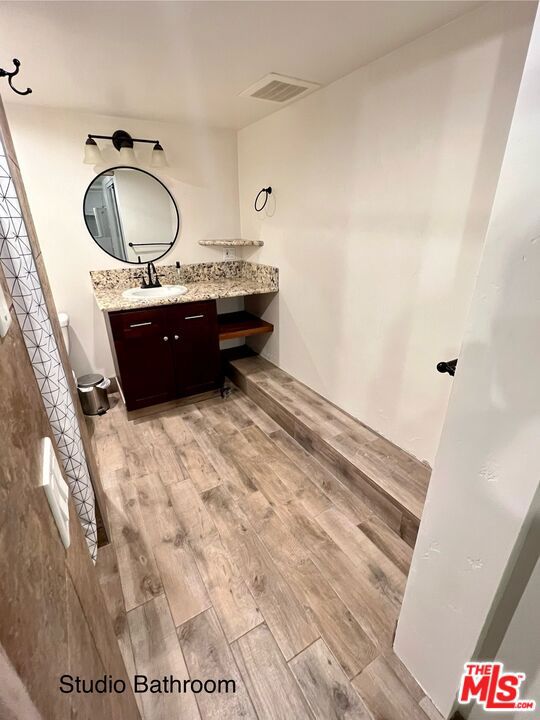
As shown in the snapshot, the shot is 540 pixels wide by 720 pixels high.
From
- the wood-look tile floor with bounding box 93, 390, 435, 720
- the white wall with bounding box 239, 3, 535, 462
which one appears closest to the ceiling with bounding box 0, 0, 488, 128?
the white wall with bounding box 239, 3, 535, 462

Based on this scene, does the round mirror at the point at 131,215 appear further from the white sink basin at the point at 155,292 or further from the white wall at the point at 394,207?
the white wall at the point at 394,207

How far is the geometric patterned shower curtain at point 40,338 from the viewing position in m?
1.00

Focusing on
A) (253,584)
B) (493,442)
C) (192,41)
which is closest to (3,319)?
(493,442)

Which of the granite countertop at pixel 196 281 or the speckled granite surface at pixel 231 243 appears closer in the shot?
the granite countertop at pixel 196 281

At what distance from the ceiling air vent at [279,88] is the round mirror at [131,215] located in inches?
44.7

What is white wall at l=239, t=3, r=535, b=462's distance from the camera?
131 centimetres

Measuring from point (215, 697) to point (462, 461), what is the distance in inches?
44.7

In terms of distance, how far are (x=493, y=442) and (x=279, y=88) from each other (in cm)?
224

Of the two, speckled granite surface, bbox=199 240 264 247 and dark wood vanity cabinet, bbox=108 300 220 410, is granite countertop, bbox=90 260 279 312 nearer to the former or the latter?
dark wood vanity cabinet, bbox=108 300 220 410

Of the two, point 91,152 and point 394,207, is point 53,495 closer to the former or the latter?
point 394,207

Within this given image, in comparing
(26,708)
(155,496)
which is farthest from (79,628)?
(155,496)

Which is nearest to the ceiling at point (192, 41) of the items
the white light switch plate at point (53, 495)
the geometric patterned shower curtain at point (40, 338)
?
the geometric patterned shower curtain at point (40, 338)

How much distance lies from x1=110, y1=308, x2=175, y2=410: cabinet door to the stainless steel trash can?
32 centimetres

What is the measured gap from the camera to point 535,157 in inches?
23.3
